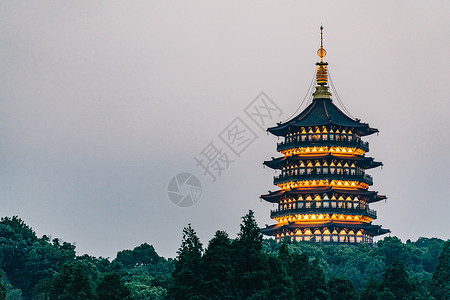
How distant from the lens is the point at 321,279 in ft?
308

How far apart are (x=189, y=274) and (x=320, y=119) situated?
70790 millimetres

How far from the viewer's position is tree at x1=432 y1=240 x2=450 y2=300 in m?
101

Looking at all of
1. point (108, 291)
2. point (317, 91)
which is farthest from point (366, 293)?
point (317, 91)

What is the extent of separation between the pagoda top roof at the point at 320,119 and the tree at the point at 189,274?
64.6 meters

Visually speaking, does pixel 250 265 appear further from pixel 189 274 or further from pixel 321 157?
pixel 321 157

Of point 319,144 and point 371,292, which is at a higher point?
point 319,144

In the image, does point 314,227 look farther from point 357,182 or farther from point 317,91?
point 317,91

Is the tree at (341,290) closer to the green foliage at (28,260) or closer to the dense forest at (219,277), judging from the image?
the dense forest at (219,277)

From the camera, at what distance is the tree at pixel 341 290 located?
9775cm

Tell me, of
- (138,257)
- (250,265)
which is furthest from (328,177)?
(250,265)

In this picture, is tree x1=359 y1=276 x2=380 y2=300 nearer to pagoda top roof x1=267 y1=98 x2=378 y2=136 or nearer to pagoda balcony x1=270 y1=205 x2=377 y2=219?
pagoda balcony x1=270 y1=205 x2=377 y2=219

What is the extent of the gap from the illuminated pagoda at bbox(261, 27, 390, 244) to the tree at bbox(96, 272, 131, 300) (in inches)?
2402

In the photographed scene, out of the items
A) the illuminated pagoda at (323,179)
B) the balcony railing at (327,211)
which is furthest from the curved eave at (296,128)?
the balcony railing at (327,211)

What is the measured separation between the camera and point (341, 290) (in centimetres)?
9831
